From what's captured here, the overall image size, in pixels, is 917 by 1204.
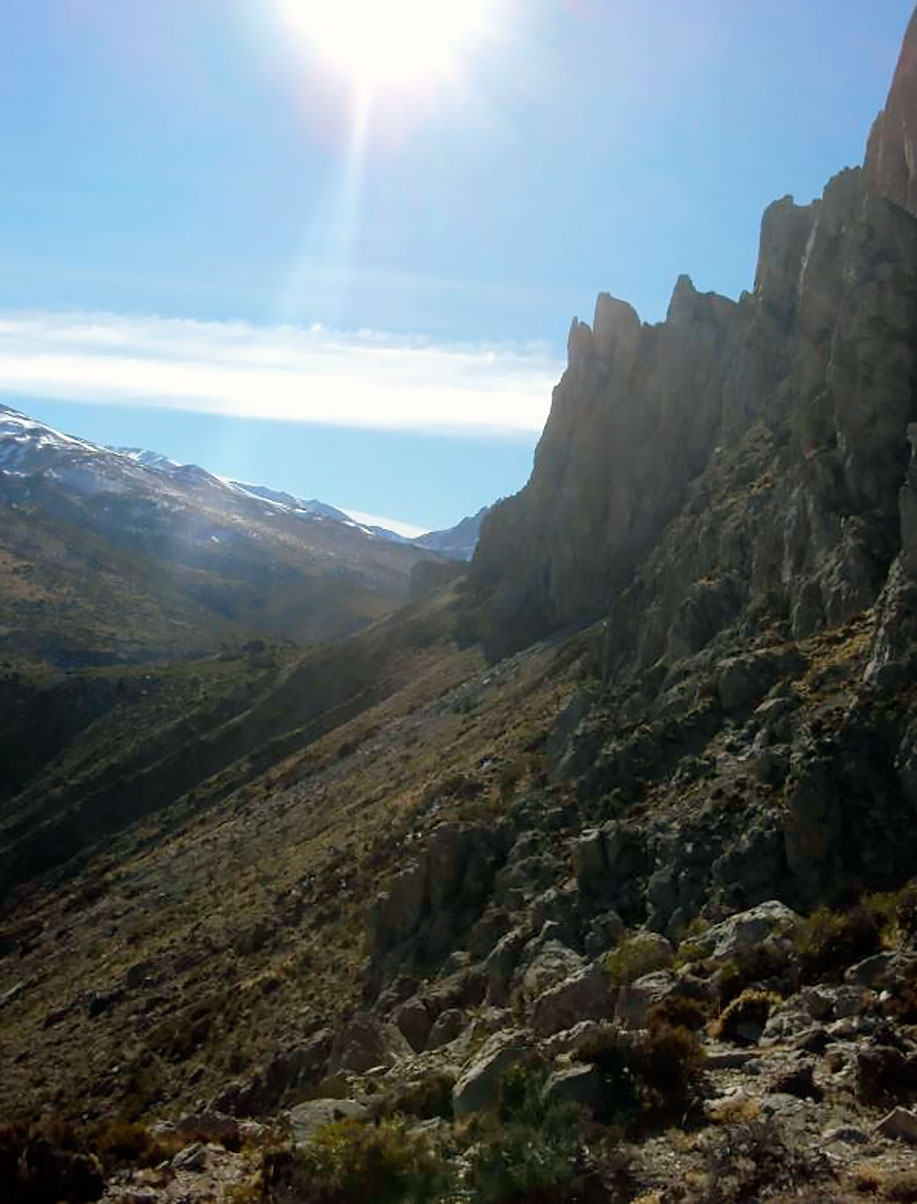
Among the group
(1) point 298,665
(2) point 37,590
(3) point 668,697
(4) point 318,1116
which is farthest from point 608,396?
(2) point 37,590

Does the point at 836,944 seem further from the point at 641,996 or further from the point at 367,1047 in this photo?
the point at 367,1047

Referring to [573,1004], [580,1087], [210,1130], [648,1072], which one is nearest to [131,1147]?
[210,1130]

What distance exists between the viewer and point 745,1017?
13969 mm

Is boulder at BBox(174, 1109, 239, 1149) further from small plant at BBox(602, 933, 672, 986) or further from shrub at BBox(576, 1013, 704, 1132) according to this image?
small plant at BBox(602, 933, 672, 986)

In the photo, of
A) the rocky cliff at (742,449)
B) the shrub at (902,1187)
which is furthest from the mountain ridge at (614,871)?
the rocky cliff at (742,449)

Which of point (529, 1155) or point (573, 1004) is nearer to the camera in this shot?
point (529, 1155)

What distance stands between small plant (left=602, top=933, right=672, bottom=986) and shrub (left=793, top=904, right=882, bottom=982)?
8.45ft

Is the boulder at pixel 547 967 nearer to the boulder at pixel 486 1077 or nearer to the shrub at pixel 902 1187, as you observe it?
the boulder at pixel 486 1077

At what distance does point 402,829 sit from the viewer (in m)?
37.6

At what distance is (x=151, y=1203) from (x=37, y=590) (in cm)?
18814

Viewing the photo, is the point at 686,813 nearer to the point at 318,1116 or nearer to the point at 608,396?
the point at 318,1116

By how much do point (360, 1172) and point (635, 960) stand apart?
7.27 m

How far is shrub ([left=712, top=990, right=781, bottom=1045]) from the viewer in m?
13.7

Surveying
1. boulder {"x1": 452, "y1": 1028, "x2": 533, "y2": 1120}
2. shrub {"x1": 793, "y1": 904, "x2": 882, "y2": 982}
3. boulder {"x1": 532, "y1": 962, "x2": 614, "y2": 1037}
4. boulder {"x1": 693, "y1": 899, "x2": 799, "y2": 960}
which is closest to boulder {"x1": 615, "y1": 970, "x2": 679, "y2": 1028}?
boulder {"x1": 532, "y1": 962, "x2": 614, "y2": 1037}
